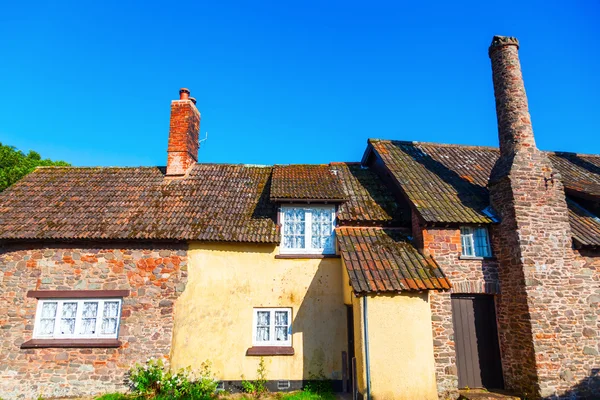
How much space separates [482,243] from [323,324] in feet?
18.3

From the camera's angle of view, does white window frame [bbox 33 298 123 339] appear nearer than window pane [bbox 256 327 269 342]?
Yes

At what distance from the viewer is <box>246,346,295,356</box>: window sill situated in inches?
404

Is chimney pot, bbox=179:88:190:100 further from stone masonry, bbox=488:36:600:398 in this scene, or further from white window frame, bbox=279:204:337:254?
stone masonry, bbox=488:36:600:398

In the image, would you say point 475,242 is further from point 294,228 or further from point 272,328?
point 272,328

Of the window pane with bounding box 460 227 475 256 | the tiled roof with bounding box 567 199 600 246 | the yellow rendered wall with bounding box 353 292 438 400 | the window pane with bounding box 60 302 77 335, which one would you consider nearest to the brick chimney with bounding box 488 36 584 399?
the tiled roof with bounding box 567 199 600 246

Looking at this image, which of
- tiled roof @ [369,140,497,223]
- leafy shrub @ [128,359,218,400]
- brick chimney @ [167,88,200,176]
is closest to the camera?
leafy shrub @ [128,359,218,400]

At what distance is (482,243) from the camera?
11.1 metres

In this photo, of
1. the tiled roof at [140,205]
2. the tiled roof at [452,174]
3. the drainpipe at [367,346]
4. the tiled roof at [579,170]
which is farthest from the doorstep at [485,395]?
the tiled roof at [579,170]

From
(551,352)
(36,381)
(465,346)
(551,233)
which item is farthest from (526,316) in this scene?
(36,381)

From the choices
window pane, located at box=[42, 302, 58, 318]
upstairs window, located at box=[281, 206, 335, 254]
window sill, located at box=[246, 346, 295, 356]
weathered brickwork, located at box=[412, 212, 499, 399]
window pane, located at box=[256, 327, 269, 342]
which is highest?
upstairs window, located at box=[281, 206, 335, 254]

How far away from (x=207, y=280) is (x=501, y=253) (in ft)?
29.6

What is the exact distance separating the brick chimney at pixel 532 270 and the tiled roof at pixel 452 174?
40.2 inches

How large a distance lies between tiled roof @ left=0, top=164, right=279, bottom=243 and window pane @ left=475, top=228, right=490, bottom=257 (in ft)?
20.6

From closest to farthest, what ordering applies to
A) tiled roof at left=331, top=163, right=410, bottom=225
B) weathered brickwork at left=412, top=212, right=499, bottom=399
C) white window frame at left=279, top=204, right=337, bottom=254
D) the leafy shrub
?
the leafy shrub < weathered brickwork at left=412, top=212, right=499, bottom=399 < white window frame at left=279, top=204, right=337, bottom=254 < tiled roof at left=331, top=163, right=410, bottom=225
